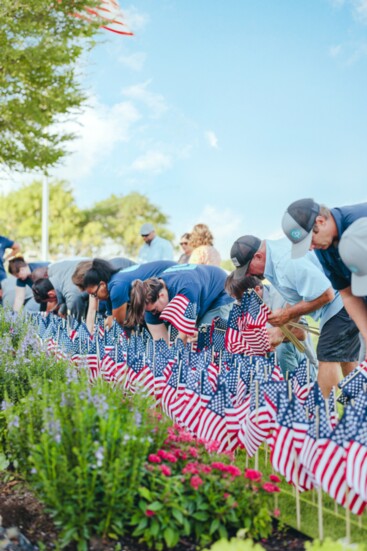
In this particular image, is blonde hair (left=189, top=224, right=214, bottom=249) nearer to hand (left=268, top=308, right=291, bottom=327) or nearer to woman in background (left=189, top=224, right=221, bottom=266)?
woman in background (left=189, top=224, right=221, bottom=266)

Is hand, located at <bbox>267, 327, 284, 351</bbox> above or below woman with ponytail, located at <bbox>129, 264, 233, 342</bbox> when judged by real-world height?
below

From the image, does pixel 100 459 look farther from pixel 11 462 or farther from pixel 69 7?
pixel 69 7

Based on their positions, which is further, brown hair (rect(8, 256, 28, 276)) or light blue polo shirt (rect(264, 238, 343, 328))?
brown hair (rect(8, 256, 28, 276))

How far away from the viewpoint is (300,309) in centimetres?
545

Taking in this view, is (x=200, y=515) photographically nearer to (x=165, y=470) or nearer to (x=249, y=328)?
(x=165, y=470)

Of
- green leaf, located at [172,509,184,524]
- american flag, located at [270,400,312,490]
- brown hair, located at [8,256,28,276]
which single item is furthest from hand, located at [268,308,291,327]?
brown hair, located at [8,256,28,276]

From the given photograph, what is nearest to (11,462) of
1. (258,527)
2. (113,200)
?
(258,527)

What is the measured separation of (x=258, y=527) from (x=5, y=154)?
14564 millimetres

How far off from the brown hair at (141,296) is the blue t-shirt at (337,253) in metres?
2.08

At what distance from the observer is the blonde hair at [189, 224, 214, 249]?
8809 mm

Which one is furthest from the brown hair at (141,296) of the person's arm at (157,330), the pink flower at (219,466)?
the pink flower at (219,466)

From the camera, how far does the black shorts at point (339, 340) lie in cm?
550

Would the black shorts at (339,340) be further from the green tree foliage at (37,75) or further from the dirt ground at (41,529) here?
the green tree foliage at (37,75)

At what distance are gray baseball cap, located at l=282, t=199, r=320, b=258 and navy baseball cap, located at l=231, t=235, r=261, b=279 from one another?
4.14 ft
